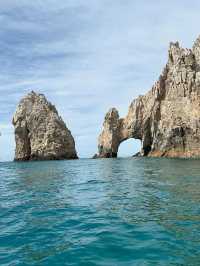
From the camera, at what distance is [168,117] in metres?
94.8

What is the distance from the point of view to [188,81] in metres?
92.2

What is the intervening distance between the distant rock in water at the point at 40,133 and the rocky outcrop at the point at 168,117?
11.6m

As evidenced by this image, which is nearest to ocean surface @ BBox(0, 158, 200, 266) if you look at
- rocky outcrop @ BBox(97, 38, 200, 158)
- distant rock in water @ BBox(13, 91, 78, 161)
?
rocky outcrop @ BBox(97, 38, 200, 158)

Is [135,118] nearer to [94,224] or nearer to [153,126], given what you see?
[153,126]

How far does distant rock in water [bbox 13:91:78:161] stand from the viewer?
111044 millimetres

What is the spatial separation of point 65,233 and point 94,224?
1448 mm

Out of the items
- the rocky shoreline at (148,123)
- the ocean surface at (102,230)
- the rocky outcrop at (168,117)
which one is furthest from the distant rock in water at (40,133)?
the ocean surface at (102,230)

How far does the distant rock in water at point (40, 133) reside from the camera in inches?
4372

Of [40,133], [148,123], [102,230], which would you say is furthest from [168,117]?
[102,230]

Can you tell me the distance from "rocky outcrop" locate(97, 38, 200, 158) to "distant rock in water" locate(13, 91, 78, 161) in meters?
11.6

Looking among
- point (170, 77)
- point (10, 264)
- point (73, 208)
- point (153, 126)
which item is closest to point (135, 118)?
point (153, 126)

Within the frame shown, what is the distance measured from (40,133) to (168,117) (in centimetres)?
4119

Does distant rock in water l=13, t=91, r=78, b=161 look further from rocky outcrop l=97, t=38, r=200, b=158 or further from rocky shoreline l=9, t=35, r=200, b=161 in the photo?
rocky outcrop l=97, t=38, r=200, b=158

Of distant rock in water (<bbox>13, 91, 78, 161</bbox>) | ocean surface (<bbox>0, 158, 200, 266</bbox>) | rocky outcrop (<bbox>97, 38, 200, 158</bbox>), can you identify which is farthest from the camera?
distant rock in water (<bbox>13, 91, 78, 161</bbox>)
